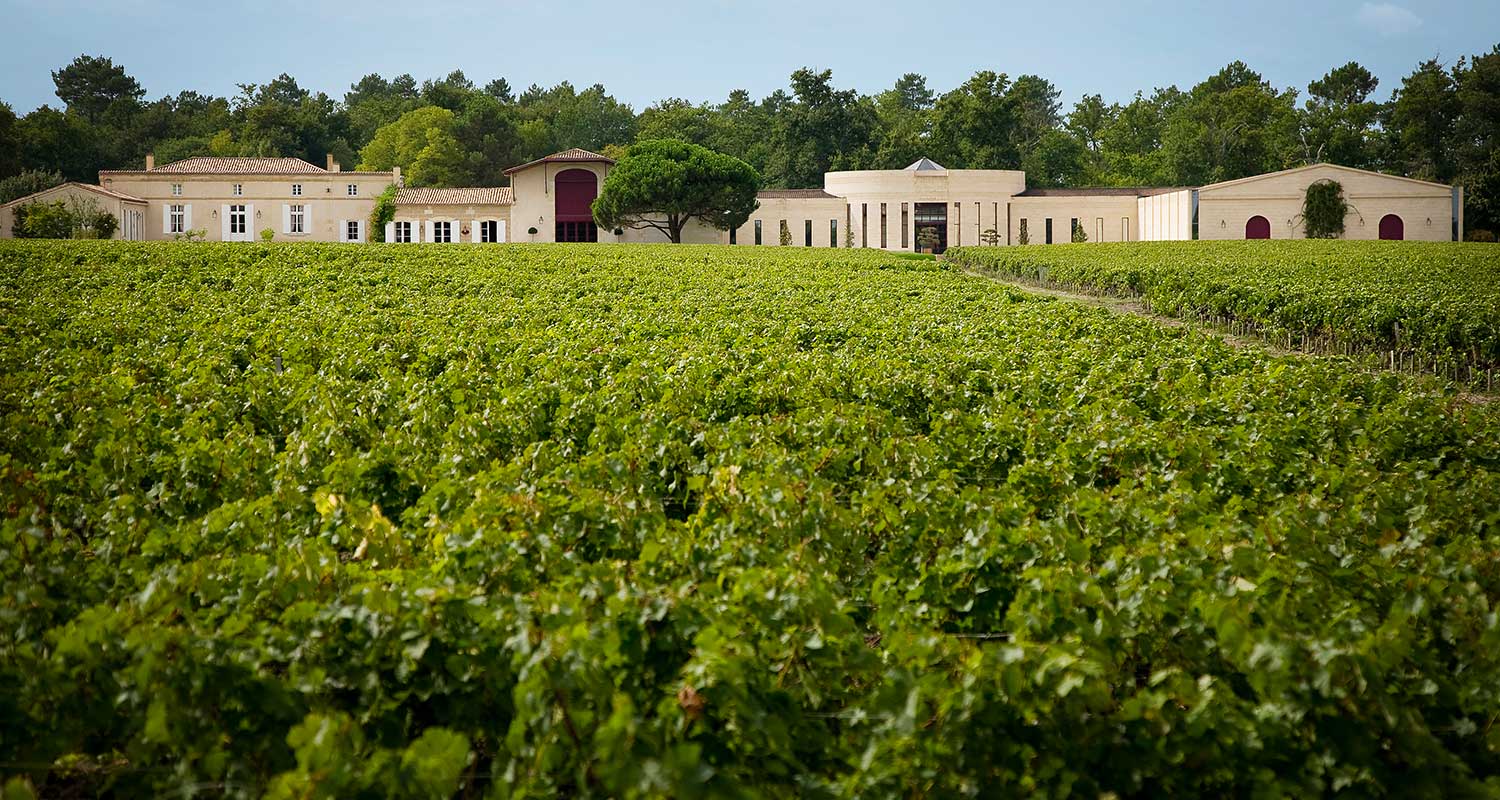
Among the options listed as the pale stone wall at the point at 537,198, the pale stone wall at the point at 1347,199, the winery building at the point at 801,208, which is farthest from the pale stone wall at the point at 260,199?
the pale stone wall at the point at 1347,199

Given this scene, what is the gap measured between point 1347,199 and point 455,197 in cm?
4664

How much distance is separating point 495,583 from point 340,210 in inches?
2486

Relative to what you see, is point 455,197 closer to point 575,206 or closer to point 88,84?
point 575,206

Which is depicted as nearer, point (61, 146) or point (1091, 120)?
point (61, 146)

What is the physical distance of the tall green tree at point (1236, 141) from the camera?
8669 cm

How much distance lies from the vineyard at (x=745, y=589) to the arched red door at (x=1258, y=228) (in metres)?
61.7

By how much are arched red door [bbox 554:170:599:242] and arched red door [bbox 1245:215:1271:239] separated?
34359 millimetres

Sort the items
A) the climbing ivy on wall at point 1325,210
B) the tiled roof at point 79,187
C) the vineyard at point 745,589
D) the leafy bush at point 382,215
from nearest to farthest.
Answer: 1. the vineyard at point 745,589
2. the tiled roof at point 79,187
3. the leafy bush at point 382,215
4. the climbing ivy on wall at point 1325,210

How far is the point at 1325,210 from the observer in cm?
6669

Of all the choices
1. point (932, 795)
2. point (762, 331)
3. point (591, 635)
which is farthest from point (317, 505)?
point (762, 331)

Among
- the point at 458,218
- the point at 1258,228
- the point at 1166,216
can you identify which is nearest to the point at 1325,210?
the point at 1258,228

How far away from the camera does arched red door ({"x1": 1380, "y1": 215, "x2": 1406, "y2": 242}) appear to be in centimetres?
6744

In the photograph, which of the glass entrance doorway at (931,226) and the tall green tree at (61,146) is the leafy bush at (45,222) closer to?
the tall green tree at (61,146)

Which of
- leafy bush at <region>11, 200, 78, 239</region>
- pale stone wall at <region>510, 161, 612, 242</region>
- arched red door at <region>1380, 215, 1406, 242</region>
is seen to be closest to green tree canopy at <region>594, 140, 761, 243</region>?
pale stone wall at <region>510, 161, 612, 242</region>
